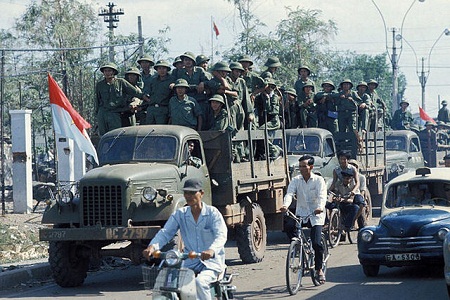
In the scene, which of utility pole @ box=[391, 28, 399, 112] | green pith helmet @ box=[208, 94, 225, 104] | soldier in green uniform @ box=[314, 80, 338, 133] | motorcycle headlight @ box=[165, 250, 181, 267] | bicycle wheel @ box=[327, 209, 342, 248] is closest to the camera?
motorcycle headlight @ box=[165, 250, 181, 267]

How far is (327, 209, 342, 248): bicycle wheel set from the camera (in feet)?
56.3

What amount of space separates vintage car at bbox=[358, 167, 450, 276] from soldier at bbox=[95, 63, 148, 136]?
4.80 meters

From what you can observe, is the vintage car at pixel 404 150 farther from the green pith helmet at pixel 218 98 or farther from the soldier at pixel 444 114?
the green pith helmet at pixel 218 98

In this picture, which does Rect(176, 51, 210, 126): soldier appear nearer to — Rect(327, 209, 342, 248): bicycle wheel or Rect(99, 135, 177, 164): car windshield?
Rect(99, 135, 177, 164): car windshield

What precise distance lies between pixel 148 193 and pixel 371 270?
11.1 feet

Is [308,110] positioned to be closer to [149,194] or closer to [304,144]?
[304,144]

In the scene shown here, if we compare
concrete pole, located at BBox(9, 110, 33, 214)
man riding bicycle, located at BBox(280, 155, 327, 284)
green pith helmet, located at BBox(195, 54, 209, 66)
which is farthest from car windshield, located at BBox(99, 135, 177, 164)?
concrete pole, located at BBox(9, 110, 33, 214)

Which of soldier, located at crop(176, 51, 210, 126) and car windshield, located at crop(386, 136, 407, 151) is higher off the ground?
soldier, located at crop(176, 51, 210, 126)

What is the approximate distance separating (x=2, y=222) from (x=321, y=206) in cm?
1069

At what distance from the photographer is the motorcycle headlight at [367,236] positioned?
13.1 meters

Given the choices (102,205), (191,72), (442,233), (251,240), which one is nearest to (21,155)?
(191,72)

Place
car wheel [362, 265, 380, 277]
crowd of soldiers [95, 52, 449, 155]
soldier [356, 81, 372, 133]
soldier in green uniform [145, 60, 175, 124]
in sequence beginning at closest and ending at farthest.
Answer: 1. car wheel [362, 265, 380, 277]
2. crowd of soldiers [95, 52, 449, 155]
3. soldier in green uniform [145, 60, 175, 124]
4. soldier [356, 81, 372, 133]

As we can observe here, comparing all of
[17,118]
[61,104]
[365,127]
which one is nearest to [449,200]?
[61,104]

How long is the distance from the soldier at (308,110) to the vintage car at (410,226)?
774 centimetres
